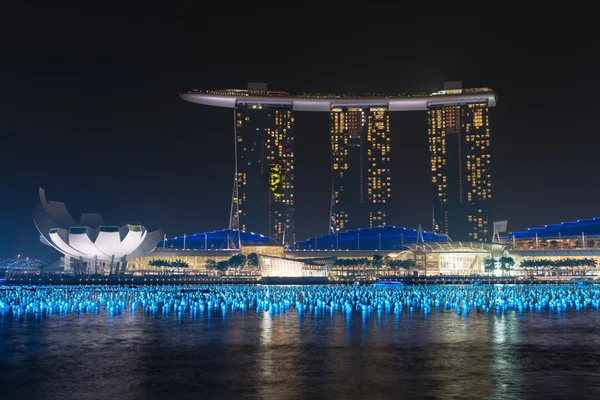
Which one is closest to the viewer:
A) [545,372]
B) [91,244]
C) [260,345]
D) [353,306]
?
[545,372]

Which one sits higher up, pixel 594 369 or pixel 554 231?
pixel 554 231

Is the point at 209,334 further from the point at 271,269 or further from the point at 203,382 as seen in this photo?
the point at 271,269

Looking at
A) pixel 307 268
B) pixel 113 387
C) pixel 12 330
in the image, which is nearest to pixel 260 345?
pixel 113 387

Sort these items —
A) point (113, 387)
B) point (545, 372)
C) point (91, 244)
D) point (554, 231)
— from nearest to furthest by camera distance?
point (113, 387) < point (545, 372) < point (91, 244) < point (554, 231)

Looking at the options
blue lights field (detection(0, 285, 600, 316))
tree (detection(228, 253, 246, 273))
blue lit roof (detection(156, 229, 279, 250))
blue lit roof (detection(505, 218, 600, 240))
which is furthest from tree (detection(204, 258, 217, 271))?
blue lit roof (detection(505, 218, 600, 240))

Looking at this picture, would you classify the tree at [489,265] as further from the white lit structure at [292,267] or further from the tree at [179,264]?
the tree at [179,264]

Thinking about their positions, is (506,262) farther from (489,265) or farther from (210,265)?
(210,265)

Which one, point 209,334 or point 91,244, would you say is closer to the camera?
point 209,334
